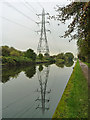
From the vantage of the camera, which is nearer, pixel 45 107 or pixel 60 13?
pixel 45 107

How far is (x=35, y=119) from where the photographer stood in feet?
13.2

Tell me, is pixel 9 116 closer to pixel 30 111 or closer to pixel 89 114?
pixel 30 111

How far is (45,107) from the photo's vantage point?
518cm

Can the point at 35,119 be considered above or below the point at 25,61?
below

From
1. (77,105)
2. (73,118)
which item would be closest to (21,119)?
(73,118)

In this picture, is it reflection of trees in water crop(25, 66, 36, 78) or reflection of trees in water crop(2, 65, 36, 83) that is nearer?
reflection of trees in water crop(2, 65, 36, 83)

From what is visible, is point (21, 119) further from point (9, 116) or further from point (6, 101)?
point (6, 101)

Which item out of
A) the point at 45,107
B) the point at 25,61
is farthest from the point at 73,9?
the point at 25,61

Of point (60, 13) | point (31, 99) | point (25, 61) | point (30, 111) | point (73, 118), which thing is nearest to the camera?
point (73, 118)

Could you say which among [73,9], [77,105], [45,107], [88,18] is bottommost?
[45,107]

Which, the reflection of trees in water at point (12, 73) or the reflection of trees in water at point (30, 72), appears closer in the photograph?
the reflection of trees in water at point (12, 73)

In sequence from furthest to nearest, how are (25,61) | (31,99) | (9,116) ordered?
(25,61)
(31,99)
(9,116)

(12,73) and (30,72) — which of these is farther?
(30,72)

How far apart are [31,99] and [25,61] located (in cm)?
3151
